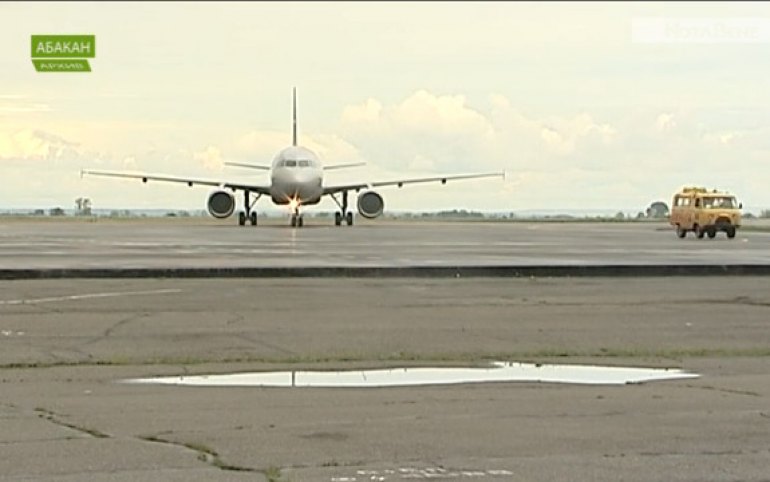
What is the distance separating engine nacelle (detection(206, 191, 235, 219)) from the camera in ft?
219

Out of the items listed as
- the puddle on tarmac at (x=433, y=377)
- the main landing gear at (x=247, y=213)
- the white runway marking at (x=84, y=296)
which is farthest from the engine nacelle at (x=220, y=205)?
the puddle on tarmac at (x=433, y=377)

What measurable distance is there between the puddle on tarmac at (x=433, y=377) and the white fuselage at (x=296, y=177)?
51.2 m

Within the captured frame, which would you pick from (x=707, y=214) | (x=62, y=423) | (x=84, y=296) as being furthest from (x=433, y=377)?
(x=707, y=214)

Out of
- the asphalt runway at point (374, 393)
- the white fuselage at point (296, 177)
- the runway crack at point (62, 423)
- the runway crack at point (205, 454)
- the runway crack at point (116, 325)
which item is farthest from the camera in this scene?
the white fuselage at point (296, 177)

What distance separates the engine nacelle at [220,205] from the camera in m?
66.7

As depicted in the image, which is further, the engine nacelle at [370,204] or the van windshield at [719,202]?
the engine nacelle at [370,204]

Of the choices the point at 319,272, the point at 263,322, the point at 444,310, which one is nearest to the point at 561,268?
Result: the point at 319,272

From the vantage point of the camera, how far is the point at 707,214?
5031 centimetres

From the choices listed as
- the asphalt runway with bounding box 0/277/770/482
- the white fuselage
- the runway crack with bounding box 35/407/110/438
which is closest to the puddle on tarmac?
the asphalt runway with bounding box 0/277/770/482

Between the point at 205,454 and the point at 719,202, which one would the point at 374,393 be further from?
the point at 719,202

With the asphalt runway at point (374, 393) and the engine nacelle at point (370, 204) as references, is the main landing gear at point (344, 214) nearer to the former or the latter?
the engine nacelle at point (370, 204)

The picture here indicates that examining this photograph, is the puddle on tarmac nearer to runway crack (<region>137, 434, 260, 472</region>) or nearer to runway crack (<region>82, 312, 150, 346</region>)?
runway crack (<region>137, 434, 260, 472</region>)

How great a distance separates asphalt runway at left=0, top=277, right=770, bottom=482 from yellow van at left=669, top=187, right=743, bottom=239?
31.2m

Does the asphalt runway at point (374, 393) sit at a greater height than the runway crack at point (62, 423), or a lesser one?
greater
